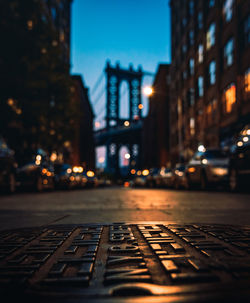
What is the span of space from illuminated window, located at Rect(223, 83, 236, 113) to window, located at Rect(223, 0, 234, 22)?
207 inches

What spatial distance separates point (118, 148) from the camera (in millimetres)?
122500

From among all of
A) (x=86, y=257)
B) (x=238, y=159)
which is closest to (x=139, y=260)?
(x=86, y=257)

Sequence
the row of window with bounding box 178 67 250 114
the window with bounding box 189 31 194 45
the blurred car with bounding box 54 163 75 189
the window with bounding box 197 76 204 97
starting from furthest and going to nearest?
the window with bounding box 189 31 194 45
the window with bounding box 197 76 204 97
the row of window with bounding box 178 67 250 114
the blurred car with bounding box 54 163 75 189

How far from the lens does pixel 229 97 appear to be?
2681 cm

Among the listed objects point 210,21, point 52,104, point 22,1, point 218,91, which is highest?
point 210,21

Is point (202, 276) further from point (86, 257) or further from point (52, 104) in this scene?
point (52, 104)

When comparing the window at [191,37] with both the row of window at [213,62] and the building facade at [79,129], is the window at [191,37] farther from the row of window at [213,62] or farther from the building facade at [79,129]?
the building facade at [79,129]

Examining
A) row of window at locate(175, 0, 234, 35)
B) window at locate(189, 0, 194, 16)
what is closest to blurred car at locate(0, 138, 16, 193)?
row of window at locate(175, 0, 234, 35)

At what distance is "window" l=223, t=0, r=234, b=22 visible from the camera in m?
26.4

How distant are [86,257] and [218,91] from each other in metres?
28.6

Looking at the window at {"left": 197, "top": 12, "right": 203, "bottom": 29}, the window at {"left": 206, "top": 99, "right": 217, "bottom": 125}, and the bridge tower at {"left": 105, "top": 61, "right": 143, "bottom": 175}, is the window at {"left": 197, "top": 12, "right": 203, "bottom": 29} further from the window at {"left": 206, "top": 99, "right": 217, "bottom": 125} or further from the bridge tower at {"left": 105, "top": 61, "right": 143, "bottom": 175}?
the bridge tower at {"left": 105, "top": 61, "right": 143, "bottom": 175}

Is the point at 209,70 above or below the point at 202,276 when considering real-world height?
above

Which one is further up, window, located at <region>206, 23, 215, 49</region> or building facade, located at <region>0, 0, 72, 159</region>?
window, located at <region>206, 23, 215, 49</region>

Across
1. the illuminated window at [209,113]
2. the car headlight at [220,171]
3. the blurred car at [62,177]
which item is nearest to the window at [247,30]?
the illuminated window at [209,113]
